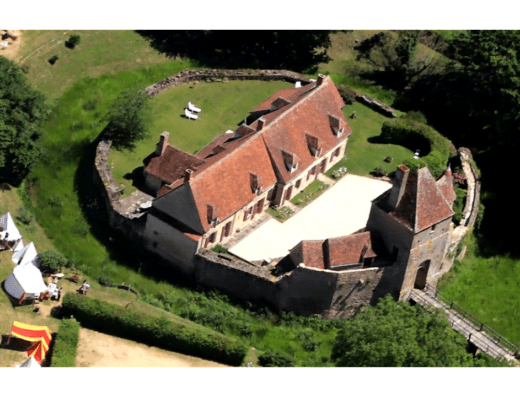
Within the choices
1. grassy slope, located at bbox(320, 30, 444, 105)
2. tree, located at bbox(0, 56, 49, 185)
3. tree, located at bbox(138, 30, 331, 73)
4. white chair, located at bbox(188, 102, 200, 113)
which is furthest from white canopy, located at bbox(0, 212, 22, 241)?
grassy slope, located at bbox(320, 30, 444, 105)

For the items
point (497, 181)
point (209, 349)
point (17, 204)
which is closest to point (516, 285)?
point (497, 181)

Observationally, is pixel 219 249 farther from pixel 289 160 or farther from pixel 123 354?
pixel 123 354

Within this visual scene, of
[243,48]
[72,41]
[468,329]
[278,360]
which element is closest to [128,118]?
[72,41]

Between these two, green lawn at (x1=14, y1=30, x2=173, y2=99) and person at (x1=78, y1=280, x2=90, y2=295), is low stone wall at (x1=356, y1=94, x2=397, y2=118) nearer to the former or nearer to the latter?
green lawn at (x1=14, y1=30, x2=173, y2=99)

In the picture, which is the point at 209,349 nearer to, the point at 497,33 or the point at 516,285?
the point at 516,285

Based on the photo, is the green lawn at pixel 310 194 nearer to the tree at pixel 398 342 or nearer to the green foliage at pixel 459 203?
the green foliage at pixel 459 203
